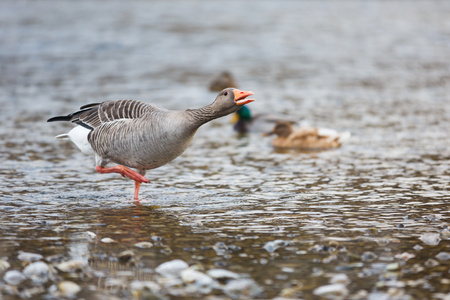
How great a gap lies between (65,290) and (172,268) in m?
0.98

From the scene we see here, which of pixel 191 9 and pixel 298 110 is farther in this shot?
pixel 191 9

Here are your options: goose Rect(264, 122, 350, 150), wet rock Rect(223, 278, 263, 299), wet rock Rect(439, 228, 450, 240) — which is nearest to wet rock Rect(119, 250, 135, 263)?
wet rock Rect(223, 278, 263, 299)

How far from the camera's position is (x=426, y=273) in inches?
233

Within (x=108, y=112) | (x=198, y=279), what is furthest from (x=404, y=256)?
(x=108, y=112)

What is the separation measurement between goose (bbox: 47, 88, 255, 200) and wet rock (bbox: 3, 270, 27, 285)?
310 centimetres

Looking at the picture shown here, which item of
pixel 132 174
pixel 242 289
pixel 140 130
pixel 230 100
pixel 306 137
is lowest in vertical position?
pixel 242 289

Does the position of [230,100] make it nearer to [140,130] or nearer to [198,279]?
[140,130]

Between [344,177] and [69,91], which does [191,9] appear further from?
[344,177]

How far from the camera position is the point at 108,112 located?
9.38m

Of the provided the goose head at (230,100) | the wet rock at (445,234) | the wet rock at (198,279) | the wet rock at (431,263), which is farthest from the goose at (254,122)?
the wet rock at (198,279)

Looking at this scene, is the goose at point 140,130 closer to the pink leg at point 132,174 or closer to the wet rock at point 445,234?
the pink leg at point 132,174

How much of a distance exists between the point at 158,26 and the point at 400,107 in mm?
20799

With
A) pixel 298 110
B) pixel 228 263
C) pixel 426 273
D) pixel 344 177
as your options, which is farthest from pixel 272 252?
pixel 298 110

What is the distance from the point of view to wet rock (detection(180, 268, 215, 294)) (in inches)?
Result: 222
